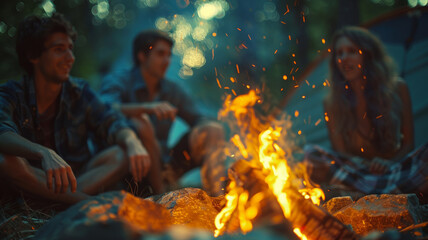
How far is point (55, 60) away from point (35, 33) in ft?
0.96

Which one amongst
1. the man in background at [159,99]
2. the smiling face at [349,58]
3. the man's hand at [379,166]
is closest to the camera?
the man's hand at [379,166]

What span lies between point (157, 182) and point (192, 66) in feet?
49.8

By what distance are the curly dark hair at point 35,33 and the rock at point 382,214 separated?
8.51 ft

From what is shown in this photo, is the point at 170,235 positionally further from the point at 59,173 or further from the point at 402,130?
the point at 402,130

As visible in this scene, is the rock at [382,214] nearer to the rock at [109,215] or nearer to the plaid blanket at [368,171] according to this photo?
the plaid blanket at [368,171]

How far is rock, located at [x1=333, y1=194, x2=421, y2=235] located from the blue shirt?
2.28 m

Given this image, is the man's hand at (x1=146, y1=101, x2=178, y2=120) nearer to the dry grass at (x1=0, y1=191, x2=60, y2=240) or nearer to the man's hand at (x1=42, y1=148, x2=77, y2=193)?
the dry grass at (x1=0, y1=191, x2=60, y2=240)

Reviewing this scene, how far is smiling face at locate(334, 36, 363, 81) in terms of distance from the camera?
346 centimetres

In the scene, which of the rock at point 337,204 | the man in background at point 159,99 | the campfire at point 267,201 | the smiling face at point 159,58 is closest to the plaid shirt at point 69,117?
the man in background at point 159,99

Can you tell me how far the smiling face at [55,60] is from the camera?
9.11 feet

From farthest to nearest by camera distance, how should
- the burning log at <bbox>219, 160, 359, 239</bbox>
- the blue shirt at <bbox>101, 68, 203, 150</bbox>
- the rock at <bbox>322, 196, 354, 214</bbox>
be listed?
1. the blue shirt at <bbox>101, 68, 203, 150</bbox>
2. the rock at <bbox>322, 196, 354, 214</bbox>
3. the burning log at <bbox>219, 160, 359, 239</bbox>

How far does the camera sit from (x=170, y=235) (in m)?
1.10

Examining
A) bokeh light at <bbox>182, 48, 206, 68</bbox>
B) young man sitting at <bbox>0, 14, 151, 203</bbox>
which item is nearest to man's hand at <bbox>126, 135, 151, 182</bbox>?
young man sitting at <bbox>0, 14, 151, 203</bbox>

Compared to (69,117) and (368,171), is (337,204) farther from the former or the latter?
(69,117)
